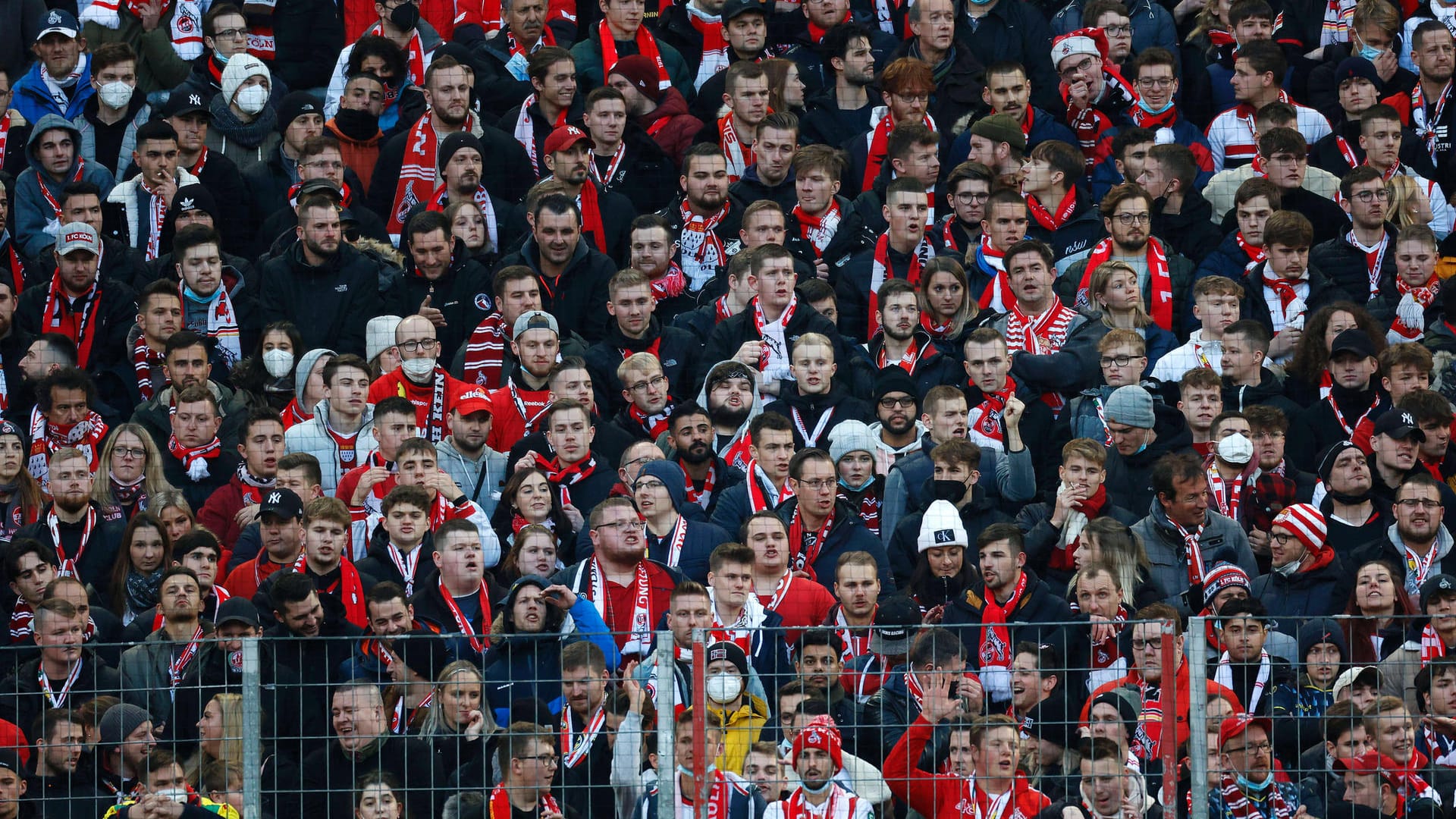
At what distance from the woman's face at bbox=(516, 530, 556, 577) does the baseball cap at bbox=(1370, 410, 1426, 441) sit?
436cm

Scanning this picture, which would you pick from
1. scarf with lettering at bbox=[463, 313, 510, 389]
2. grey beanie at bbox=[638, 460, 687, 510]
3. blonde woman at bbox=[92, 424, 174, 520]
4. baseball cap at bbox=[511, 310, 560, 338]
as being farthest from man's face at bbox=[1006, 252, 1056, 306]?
blonde woman at bbox=[92, 424, 174, 520]

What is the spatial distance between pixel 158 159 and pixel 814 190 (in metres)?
3.97

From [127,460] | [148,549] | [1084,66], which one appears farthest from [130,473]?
[1084,66]

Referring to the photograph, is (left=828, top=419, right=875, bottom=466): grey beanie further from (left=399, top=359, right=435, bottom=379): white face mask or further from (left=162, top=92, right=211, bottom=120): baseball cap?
(left=162, top=92, right=211, bottom=120): baseball cap

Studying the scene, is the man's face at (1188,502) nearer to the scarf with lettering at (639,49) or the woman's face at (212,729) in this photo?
the woman's face at (212,729)

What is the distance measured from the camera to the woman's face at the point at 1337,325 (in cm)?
1352

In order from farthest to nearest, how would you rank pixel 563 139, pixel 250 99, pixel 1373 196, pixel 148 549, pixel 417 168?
pixel 250 99
pixel 417 168
pixel 563 139
pixel 1373 196
pixel 148 549

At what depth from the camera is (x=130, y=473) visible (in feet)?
42.3

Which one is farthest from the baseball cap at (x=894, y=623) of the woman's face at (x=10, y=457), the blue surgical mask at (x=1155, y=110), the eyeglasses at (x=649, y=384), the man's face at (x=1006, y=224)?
the blue surgical mask at (x=1155, y=110)

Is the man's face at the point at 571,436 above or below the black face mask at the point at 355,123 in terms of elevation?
below

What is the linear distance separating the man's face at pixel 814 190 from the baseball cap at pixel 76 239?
4.14 metres

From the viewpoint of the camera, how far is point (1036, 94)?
16.2 metres

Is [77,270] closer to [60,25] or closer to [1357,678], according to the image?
[60,25]

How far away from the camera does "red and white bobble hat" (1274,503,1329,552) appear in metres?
12.0
